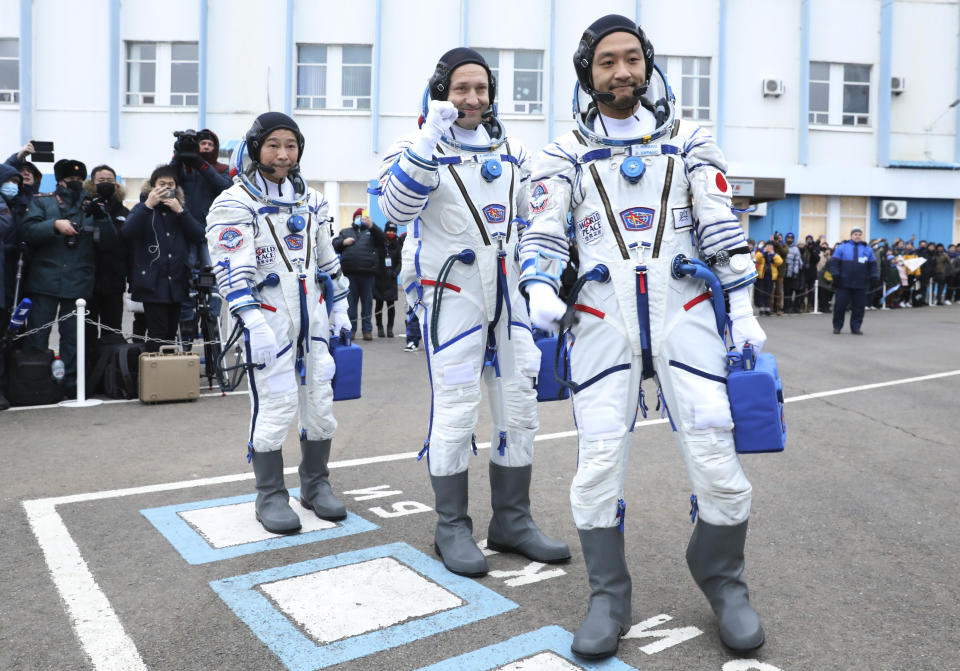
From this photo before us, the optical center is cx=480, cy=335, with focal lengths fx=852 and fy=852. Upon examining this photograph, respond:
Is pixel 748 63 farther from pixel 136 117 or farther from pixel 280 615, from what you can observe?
pixel 280 615

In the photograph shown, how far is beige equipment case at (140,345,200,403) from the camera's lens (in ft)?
27.7

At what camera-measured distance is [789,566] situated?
4125mm

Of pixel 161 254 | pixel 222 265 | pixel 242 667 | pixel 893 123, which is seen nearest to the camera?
pixel 242 667

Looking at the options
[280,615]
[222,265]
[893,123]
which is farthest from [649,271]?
[893,123]

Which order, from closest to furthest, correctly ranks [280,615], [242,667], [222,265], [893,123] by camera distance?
1. [242,667]
2. [280,615]
3. [222,265]
4. [893,123]

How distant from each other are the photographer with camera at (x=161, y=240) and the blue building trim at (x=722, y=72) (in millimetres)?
20000

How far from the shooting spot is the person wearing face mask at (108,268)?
8.86m

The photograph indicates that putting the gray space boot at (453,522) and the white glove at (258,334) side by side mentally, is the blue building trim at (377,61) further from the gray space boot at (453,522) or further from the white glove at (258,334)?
the gray space boot at (453,522)

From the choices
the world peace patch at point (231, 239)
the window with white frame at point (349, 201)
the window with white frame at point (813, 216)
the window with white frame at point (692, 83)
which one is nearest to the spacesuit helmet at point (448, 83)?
the world peace patch at point (231, 239)

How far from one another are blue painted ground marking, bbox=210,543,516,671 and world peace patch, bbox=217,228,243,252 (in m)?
1.68

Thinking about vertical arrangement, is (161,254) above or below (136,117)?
below

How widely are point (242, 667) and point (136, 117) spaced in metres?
23.5

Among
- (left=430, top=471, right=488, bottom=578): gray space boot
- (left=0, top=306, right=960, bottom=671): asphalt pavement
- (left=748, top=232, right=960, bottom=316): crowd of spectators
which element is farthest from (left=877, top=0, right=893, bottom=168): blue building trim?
(left=430, top=471, right=488, bottom=578): gray space boot

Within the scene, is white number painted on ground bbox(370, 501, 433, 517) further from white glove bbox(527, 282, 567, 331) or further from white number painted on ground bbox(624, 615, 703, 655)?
white glove bbox(527, 282, 567, 331)
